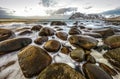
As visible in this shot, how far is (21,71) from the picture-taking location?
2555 millimetres

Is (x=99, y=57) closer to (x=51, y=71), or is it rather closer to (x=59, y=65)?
(x=59, y=65)

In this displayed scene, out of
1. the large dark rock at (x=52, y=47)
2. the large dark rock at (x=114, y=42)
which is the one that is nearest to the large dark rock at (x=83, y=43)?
the large dark rock at (x=114, y=42)

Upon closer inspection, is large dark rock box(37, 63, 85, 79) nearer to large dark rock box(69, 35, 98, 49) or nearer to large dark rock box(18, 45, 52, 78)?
large dark rock box(18, 45, 52, 78)

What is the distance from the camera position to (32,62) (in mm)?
2600

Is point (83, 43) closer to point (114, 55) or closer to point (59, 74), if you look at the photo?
point (114, 55)

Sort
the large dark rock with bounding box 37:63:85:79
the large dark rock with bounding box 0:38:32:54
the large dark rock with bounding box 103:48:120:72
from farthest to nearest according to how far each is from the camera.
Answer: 1. the large dark rock with bounding box 0:38:32:54
2. the large dark rock with bounding box 103:48:120:72
3. the large dark rock with bounding box 37:63:85:79

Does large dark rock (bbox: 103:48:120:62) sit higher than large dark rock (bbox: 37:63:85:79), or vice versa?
large dark rock (bbox: 37:63:85:79)

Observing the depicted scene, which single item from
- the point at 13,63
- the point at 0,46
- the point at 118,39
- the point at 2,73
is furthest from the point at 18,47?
the point at 118,39

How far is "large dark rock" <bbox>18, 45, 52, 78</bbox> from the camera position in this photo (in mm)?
2445

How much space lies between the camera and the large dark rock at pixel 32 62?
96.2 inches

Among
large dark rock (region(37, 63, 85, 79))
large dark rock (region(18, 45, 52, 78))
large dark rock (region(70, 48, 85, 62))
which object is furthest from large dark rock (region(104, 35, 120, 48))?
large dark rock (region(18, 45, 52, 78))

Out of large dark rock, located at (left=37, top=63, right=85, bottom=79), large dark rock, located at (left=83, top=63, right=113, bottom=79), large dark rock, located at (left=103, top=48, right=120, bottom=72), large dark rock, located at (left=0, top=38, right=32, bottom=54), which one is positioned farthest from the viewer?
large dark rock, located at (left=0, top=38, right=32, bottom=54)

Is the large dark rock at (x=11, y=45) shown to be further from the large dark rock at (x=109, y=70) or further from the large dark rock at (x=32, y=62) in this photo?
the large dark rock at (x=109, y=70)

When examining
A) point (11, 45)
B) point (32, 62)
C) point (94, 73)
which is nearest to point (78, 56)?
point (94, 73)
